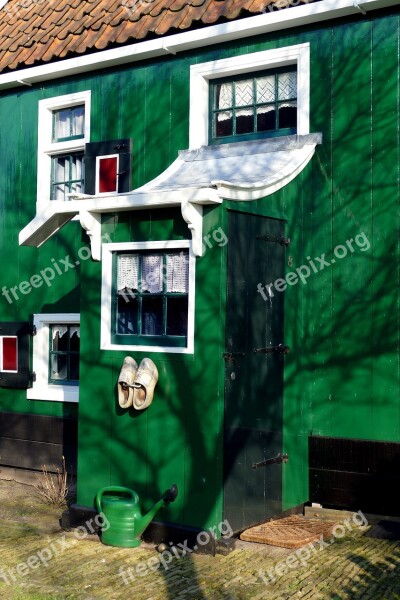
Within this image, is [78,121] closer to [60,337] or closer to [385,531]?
[60,337]

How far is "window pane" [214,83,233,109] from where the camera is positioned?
9.39m

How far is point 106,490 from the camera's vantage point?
7.66 meters

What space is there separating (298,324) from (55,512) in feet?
10.7

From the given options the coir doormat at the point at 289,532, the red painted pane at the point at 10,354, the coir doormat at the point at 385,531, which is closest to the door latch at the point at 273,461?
the coir doormat at the point at 289,532

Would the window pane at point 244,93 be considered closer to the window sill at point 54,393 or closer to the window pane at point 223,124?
the window pane at point 223,124

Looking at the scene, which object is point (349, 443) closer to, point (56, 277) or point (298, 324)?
point (298, 324)

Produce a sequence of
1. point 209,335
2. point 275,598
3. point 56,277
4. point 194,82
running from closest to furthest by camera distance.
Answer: point 275,598 < point 209,335 < point 194,82 < point 56,277

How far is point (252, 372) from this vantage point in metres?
7.73

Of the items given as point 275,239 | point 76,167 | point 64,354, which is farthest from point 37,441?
point 275,239

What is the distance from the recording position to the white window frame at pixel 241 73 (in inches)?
343

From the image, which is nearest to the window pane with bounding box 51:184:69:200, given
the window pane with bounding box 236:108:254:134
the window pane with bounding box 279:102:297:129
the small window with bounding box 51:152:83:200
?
the small window with bounding box 51:152:83:200

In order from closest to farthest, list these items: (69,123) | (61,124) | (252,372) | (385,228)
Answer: (252,372) → (385,228) → (69,123) → (61,124)

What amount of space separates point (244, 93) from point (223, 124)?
0.41 m

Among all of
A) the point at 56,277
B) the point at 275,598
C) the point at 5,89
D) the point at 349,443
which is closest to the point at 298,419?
the point at 349,443
